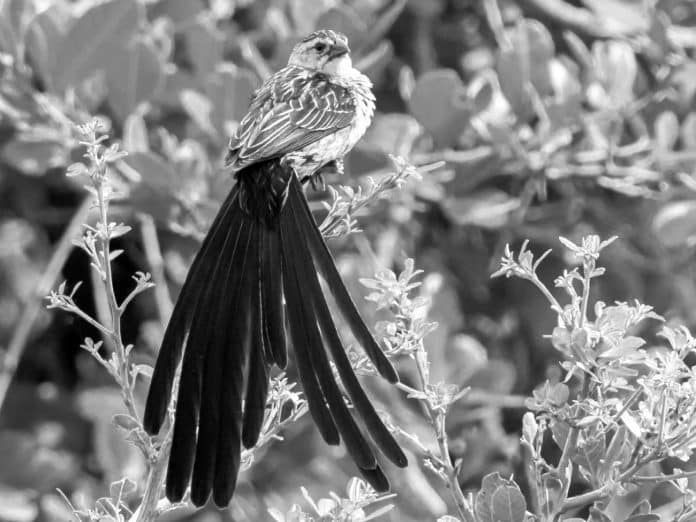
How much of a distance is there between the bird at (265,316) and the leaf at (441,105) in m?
0.57

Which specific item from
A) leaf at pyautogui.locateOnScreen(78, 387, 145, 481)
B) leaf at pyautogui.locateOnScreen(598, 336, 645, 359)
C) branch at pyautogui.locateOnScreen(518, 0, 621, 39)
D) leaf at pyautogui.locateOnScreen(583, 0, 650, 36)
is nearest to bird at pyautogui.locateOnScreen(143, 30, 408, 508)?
leaf at pyautogui.locateOnScreen(598, 336, 645, 359)

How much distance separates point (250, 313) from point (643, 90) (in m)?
2.39

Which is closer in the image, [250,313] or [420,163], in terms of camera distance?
[250,313]

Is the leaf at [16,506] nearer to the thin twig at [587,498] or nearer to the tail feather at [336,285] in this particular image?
the tail feather at [336,285]

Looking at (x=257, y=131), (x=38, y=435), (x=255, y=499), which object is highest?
(x=257, y=131)

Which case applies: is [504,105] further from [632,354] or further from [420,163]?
[632,354]

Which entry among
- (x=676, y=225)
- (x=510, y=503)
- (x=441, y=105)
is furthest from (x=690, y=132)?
(x=510, y=503)

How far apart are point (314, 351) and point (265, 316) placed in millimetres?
236

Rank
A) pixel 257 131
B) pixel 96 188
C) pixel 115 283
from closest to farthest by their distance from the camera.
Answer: pixel 96 188 → pixel 257 131 → pixel 115 283

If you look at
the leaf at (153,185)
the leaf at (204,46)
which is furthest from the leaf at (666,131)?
the leaf at (153,185)

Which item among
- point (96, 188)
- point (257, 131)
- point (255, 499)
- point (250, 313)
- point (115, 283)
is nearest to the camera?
point (96, 188)

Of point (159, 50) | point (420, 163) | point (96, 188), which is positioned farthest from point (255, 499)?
point (96, 188)

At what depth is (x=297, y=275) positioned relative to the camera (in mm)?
2568

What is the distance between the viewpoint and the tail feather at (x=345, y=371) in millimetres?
2092
